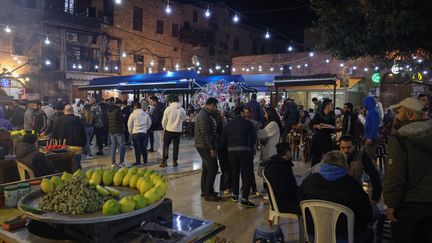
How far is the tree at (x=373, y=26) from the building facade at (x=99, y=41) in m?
11.6

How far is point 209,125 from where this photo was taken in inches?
227

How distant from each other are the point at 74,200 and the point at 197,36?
31.6 m

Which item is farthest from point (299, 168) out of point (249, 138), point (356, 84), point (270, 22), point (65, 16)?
point (270, 22)

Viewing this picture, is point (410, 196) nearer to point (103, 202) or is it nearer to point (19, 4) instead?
point (103, 202)

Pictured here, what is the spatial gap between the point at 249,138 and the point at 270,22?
85.9 ft

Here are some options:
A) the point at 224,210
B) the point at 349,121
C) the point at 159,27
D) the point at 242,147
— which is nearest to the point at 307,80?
the point at 349,121

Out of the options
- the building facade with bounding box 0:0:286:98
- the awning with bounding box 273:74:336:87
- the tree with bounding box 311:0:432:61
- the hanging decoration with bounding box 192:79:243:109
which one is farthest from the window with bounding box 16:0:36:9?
the tree with bounding box 311:0:432:61

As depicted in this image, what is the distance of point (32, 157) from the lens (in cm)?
475

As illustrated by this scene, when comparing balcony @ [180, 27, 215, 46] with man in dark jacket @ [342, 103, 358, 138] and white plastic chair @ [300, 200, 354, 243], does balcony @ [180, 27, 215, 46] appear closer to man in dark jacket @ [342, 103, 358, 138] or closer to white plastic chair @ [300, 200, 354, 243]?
man in dark jacket @ [342, 103, 358, 138]

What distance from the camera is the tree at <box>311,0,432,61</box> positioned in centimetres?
506

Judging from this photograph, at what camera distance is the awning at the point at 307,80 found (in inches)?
502

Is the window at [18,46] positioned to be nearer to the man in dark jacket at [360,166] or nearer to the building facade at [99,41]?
the building facade at [99,41]

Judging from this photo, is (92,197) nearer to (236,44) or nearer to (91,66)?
(91,66)

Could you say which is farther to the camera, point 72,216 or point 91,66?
point 91,66
